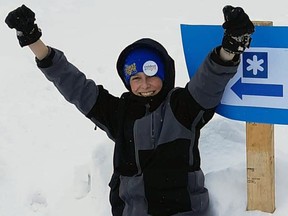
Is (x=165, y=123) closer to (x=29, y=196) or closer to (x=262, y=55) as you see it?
(x=262, y=55)

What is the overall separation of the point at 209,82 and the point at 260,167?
0.56m

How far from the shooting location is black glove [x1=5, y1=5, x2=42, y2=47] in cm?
267

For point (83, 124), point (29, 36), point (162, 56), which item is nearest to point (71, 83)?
point (29, 36)

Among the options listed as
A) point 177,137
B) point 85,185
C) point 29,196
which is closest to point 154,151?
point 177,137

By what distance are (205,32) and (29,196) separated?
1.76 metres

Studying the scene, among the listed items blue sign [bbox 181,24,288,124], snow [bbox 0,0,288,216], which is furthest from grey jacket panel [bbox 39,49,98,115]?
snow [bbox 0,0,288,216]

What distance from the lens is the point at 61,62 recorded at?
2904 mm

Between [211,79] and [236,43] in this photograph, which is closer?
[236,43]

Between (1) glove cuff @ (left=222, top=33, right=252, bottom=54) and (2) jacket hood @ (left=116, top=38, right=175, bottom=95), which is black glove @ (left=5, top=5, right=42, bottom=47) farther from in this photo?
(1) glove cuff @ (left=222, top=33, right=252, bottom=54)

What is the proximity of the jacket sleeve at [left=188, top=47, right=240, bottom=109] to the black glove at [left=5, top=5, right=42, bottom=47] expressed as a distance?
30.3 inches

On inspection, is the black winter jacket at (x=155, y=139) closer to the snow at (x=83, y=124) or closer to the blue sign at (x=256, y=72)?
the blue sign at (x=256, y=72)

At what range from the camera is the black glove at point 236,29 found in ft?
7.85

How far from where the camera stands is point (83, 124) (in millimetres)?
4621

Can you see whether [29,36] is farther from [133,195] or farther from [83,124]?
[83,124]
